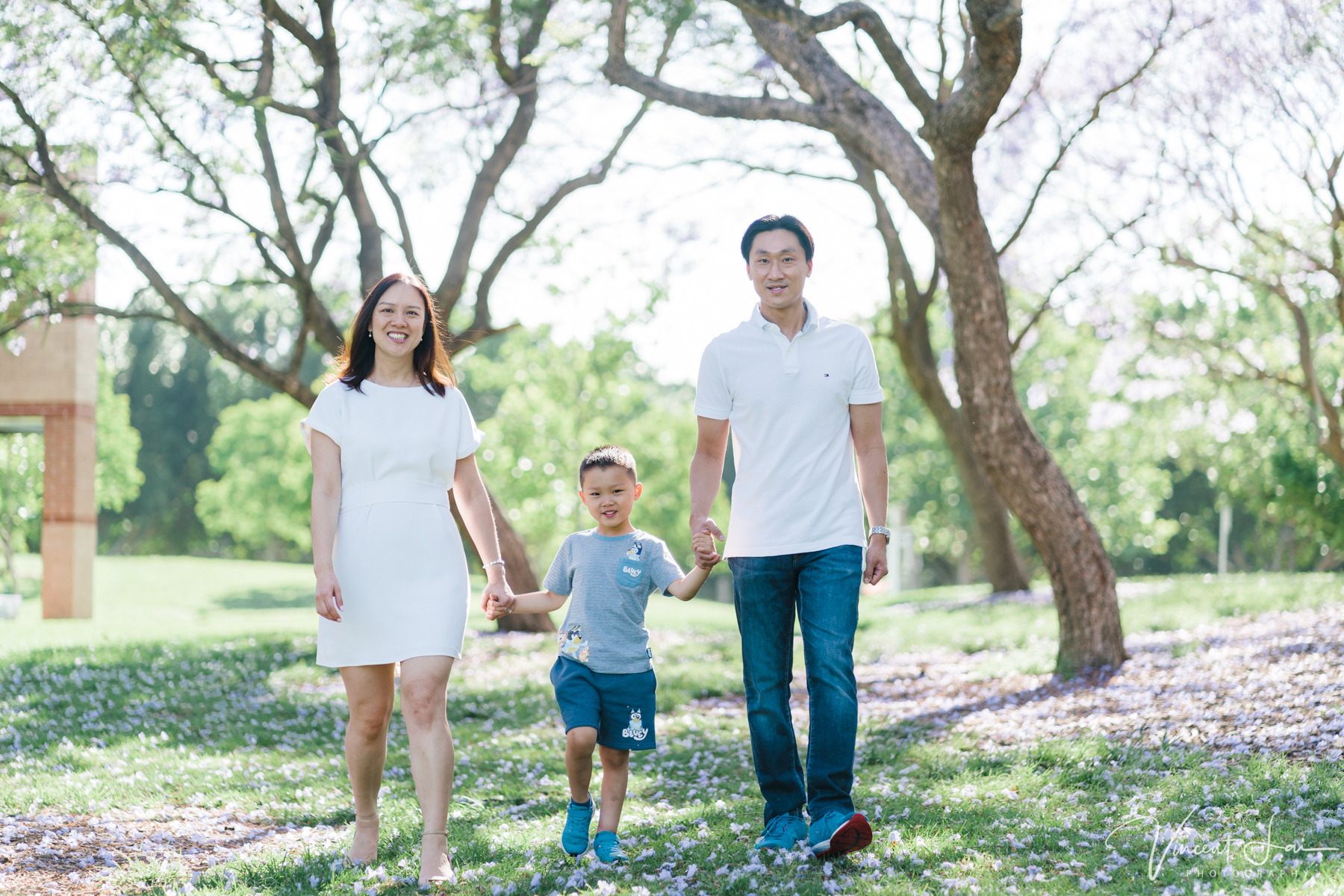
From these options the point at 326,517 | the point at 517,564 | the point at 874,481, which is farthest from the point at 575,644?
the point at 517,564

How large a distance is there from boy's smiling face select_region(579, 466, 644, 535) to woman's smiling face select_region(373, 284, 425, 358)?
2.77 ft

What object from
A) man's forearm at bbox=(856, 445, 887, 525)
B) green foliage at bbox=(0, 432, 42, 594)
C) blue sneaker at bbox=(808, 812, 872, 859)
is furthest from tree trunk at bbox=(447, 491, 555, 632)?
green foliage at bbox=(0, 432, 42, 594)

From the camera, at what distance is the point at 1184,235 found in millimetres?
15930

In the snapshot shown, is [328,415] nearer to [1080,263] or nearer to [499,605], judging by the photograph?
[499,605]

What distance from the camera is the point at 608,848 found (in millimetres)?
4148

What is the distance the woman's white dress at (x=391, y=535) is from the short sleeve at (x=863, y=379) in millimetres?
1444

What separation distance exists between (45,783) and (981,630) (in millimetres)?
9520

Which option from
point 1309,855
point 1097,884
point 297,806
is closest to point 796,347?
point 1097,884

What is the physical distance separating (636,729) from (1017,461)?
5157 millimetres

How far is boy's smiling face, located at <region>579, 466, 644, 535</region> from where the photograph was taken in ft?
13.7

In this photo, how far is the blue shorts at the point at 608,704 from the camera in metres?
4.11

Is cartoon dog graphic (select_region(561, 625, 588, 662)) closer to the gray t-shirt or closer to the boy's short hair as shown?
the gray t-shirt

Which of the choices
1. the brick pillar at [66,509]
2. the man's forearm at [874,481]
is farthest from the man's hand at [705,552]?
the brick pillar at [66,509]

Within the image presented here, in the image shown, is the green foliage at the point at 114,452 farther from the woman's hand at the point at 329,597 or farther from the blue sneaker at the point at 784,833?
the blue sneaker at the point at 784,833
